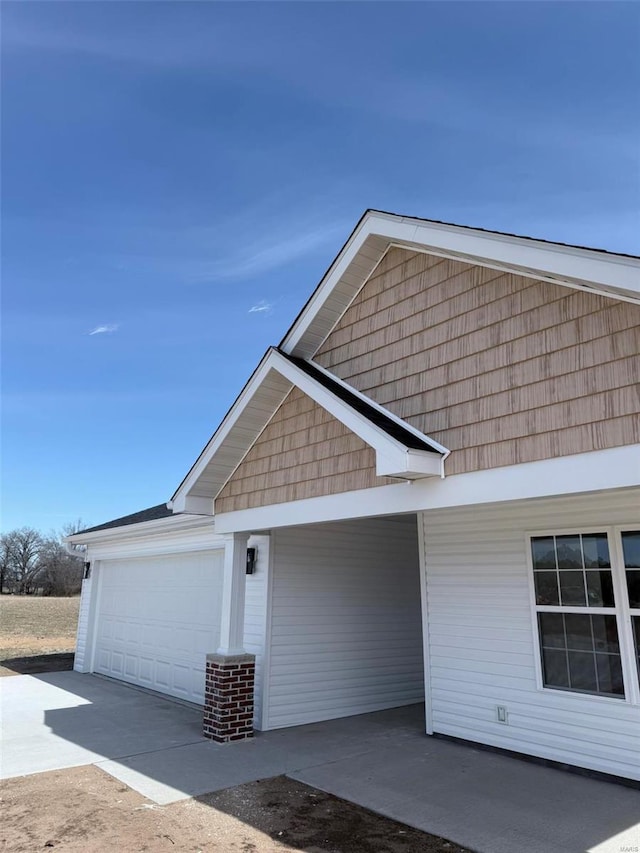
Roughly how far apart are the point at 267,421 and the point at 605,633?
4319mm

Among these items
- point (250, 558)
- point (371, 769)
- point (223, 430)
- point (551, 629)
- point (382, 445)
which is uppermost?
point (223, 430)

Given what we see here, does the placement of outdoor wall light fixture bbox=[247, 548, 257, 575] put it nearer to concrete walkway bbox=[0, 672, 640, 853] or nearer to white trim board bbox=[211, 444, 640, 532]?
white trim board bbox=[211, 444, 640, 532]

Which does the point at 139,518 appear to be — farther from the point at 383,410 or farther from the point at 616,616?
the point at 616,616

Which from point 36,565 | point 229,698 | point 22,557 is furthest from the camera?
point 22,557

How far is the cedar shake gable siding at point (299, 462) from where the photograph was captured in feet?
19.1

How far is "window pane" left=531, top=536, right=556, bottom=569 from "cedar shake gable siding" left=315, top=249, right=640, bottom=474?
1.88 metres

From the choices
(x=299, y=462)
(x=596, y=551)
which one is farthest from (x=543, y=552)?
(x=299, y=462)

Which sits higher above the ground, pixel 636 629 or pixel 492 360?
pixel 492 360

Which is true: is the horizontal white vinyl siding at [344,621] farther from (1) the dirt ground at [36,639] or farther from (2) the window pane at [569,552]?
(1) the dirt ground at [36,639]

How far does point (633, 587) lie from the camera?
5273 mm

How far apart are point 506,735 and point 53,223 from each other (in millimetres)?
12241

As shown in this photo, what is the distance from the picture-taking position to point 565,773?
544 cm

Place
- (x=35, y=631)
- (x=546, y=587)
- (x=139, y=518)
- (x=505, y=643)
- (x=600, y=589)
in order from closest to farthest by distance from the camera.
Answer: (x=600, y=589)
(x=546, y=587)
(x=505, y=643)
(x=139, y=518)
(x=35, y=631)

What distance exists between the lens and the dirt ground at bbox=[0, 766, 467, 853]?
394cm
